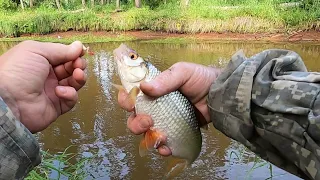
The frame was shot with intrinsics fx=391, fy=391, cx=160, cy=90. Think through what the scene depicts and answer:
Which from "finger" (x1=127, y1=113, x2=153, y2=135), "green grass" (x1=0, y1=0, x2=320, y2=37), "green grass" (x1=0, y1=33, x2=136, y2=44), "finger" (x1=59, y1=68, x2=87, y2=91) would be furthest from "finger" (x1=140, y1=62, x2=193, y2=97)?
"green grass" (x1=0, y1=0, x2=320, y2=37)

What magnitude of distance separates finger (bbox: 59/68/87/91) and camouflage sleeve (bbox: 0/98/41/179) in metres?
0.63

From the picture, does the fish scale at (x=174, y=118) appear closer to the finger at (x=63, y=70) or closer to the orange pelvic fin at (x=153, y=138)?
the orange pelvic fin at (x=153, y=138)

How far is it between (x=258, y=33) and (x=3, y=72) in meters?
14.3

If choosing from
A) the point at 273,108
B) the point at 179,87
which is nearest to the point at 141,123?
the point at 179,87

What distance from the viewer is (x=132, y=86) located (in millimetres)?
1933

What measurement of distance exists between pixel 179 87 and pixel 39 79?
0.69 metres

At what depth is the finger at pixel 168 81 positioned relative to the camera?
1.85 metres

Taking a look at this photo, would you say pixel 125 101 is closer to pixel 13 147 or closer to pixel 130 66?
pixel 130 66

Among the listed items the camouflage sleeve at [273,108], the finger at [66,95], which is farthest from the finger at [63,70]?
the camouflage sleeve at [273,108]

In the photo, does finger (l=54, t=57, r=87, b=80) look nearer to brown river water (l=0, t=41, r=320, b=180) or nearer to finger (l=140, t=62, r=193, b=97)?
finger (l=140, t=62, r=193, b=97)

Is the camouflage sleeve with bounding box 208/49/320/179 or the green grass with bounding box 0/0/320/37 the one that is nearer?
the camouflage sleeve with bounding box 208/49/320/179

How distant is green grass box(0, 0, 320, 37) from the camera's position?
15211 mm

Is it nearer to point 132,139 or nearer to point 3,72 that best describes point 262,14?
point 132,139

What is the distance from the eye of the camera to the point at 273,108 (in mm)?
1554
